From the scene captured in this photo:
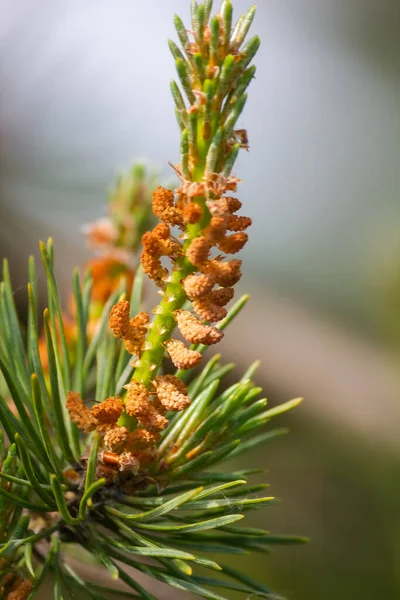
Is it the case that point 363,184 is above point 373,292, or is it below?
above

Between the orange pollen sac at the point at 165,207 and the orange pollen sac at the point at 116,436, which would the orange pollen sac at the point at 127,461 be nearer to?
the orange pollen sac at the point at 116,436

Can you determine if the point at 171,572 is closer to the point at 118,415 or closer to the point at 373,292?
the point at 118,415

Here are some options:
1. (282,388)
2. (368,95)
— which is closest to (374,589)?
(282,388)

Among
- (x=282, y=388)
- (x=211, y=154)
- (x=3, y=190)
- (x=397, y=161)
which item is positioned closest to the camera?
(x=211, y=154)

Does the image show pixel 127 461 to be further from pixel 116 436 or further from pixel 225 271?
pixel 225 271

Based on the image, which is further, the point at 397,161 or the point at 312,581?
the point at 397,161

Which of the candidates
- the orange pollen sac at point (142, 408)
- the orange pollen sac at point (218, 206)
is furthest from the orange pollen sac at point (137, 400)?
the orange pollen sac at point (218, 206)

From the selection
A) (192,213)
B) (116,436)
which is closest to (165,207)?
(192,213)

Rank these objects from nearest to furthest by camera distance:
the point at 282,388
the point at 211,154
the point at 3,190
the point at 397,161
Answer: the point at 211,154 < the point at 282,388 < the point at 3,190 < the point at 397,161
